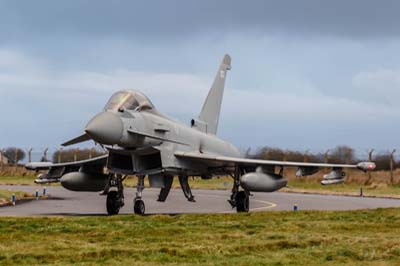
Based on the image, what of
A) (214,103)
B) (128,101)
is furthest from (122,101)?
(214,103)

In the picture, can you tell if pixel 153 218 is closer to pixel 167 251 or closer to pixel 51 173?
pixel 167 251

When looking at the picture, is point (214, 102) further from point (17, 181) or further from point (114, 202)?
point (17, 181)

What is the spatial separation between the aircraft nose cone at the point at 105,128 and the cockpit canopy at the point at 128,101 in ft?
1.79

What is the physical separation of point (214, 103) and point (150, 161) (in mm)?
7186

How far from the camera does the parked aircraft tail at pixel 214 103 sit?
90.3ft

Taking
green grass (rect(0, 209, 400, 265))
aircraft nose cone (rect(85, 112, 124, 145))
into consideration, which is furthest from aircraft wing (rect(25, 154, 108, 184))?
green grass (rect(0, 209, 400, 265))

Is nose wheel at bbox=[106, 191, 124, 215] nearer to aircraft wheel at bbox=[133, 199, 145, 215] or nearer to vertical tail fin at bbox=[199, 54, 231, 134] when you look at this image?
aircraft wheel at bbox=[133, 199, 145, 215]

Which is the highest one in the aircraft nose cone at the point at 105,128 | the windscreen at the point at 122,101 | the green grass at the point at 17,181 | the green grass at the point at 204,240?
the windscreen at the point at 122,101

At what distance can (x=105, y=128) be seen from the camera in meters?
19.0

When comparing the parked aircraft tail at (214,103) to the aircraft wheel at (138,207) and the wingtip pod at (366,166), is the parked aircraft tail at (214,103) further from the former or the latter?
the aircraft wheel at (138,207)

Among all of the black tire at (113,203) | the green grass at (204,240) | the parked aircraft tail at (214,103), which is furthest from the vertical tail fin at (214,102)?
the green grass at (204,240)

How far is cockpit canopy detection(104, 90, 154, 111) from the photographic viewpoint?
20.1 metres

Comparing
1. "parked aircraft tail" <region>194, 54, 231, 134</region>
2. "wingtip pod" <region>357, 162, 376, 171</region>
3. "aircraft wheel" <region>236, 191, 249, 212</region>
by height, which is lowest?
"aircraft wheel" <region>236, 191, 249, 212</region>

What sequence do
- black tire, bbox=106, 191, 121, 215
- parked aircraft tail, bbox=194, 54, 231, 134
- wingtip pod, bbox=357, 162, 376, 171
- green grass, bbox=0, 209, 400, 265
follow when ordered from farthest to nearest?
parked aircraft tail, bbox=194, 54, 231, 134, wingtip pod, bbox=357, 162, 376, 171, black tire, bbox=106, 191, 121, 215, green grass, bbox=0, 209, 400, 265
